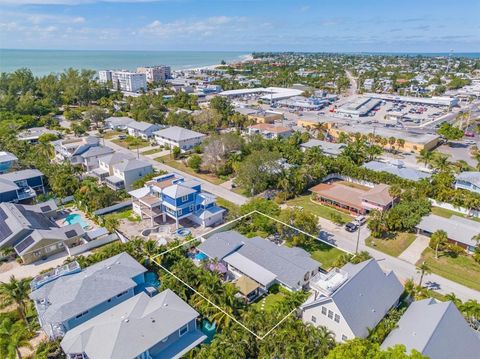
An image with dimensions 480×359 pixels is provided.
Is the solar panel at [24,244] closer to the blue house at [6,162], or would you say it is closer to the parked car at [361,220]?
the blue house at [6,162]

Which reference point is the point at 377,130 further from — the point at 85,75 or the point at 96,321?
the point at 85,75

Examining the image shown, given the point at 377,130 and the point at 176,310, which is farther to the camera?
the point at 377,130

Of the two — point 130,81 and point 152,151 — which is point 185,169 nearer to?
point 152,151

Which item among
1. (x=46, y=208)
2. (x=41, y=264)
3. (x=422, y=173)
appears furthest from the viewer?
(x=422, y=173)

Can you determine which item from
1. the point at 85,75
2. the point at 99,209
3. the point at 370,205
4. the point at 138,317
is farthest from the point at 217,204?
the point at 85,75

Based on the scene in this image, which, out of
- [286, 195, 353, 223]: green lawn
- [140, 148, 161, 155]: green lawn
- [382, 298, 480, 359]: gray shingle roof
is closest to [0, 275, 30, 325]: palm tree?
[382, 298, 480, 359]: gray shingle roof

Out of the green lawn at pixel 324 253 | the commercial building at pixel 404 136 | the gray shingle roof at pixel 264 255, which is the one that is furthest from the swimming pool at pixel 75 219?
the commercial building at pixel 404 136

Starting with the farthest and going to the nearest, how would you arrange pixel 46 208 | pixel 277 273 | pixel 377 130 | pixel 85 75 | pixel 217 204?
1. pixel 85 75
2. pixel 377 130
3. pixel 217 204
4. pixel 46 208
5. pixel 277 273
